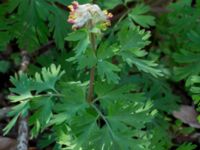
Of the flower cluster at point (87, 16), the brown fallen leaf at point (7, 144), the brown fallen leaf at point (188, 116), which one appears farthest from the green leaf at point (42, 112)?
the brown fallen leaf at point (188, 116)

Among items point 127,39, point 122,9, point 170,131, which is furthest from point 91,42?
point 122,9

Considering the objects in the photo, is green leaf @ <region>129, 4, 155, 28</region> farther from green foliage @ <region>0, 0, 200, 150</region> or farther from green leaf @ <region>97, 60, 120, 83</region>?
green leaf @ <region>97, 60, 120, 83</region>

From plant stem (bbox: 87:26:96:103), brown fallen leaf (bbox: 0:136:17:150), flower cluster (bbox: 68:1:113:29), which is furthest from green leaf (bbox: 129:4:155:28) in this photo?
brown fallen leaf (bbox: 0:136:17:150)

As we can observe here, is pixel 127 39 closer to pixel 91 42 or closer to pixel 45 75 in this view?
pixel 91 42

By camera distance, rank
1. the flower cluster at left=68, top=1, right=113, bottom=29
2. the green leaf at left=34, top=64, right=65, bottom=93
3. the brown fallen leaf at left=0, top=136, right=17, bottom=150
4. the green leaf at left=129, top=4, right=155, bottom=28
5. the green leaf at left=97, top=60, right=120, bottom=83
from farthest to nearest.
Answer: the green leaf at left=129, top=4, right=155, bottom=28 → the brown fallen leaf at left=0, top=136, right=17, bottom=150 → the green leaf at left=34, top=64, right=65, bottom=93 → the green leaf at left=97, top=60, right=120, bottom=83 → the flower cluster at left=68, top=1, right=113, bottom=29

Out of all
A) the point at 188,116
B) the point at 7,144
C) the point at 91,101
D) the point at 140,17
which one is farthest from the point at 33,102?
the point at 188,116

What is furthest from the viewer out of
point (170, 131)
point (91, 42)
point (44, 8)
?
point (170, 131)

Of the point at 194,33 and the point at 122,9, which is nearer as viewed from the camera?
the point at 194,33
